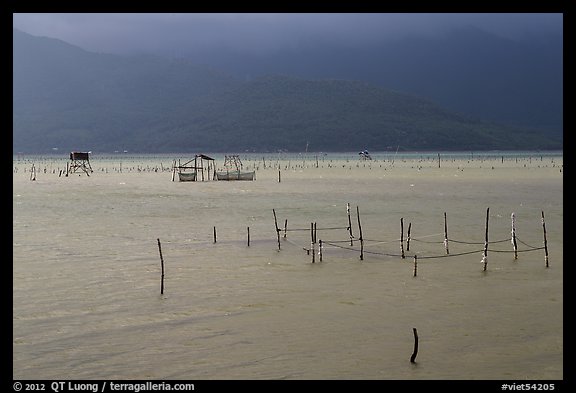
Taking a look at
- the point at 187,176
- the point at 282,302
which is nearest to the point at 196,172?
the point at 187,176

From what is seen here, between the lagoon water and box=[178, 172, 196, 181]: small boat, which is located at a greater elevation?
box=[178, 172, 196, 181]: small boat

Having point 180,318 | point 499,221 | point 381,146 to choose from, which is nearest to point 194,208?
point 499,221

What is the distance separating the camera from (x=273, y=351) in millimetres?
7539

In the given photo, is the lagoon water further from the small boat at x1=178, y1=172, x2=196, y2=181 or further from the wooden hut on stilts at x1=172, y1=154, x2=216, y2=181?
the wooden hut on stilts at x1=172, y1=154, x2=216, y2=181

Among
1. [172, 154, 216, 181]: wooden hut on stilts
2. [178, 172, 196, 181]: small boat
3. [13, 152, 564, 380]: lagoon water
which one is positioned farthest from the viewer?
[172, 154, 216, 181]: wooden hut on stilts

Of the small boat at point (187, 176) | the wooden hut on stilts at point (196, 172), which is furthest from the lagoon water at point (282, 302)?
the wooden hut on stilts at point (196, 172)

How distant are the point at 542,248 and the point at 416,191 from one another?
1771 cm

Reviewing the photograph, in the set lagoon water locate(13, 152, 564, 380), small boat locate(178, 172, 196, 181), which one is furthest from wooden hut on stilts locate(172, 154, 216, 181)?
lagoon water locate(13, 152, 564, 380)

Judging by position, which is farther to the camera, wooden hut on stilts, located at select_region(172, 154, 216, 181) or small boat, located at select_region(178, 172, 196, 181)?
wooden hut on stilts, located at select_region(172, 154, 216, 181)

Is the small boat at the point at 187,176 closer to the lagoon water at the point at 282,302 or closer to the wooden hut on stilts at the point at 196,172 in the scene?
the wooden hut on stilts at the point at 196,172

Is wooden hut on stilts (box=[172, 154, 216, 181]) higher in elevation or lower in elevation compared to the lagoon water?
higher

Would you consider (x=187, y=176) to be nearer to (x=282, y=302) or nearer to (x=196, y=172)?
(x=196, y=172)

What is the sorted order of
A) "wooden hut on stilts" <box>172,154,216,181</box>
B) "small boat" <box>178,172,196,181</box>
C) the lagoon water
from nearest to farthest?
the lagoon water → "small boat" <box>178,172,196,181</box> → "wooden hut on stilts" <box>172,154,216,181</box>

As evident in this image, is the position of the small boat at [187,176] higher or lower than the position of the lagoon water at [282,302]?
higher
